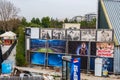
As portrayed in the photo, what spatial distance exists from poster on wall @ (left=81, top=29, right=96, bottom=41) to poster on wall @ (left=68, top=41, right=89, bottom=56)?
451 mm

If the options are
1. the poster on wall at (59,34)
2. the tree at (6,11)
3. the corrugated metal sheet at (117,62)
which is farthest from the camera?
the tree at (6,11)

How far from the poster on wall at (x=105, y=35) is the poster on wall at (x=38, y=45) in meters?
4.75

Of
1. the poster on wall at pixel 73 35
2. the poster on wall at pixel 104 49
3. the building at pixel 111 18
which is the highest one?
the building at pixel 111 18

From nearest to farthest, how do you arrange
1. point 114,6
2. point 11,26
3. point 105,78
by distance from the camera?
point 105,78
point 114,6
point 11,26

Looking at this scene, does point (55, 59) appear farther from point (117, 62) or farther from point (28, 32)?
point (117, 62)

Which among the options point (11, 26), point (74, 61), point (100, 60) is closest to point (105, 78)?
point (100, 60)

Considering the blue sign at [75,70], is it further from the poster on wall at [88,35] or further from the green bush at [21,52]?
the green bush at [21,52]

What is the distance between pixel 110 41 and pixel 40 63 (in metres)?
6.40

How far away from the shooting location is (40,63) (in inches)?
1037

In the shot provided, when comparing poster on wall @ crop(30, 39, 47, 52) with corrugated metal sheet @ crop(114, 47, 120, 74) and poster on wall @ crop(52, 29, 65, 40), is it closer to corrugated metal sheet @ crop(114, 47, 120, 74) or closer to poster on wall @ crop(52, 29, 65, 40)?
poster on wall @ crop(52, 29, 65, 40)

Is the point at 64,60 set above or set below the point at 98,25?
below

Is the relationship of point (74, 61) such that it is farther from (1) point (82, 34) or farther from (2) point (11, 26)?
(2) point (11, 26)

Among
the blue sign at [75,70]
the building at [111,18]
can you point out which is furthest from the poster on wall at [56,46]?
the blue sign at [75,70]

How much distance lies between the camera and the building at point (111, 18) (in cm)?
2333
